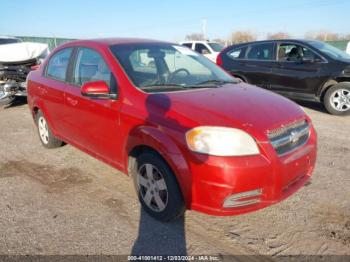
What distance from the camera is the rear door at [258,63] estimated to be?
333 inches

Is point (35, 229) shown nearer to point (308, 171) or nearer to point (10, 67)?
point (308, 171)

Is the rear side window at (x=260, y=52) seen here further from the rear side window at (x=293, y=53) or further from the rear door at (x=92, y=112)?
the rear door at (x=92, y=112)

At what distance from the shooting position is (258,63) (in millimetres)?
8641

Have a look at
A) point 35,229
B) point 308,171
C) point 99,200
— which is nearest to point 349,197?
point 308,171

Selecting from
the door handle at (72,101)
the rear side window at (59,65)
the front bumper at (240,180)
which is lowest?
the front bumper at (240,180)

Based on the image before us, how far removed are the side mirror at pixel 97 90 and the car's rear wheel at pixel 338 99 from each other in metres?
5.66

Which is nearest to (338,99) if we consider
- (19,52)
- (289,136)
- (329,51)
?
(329,51)

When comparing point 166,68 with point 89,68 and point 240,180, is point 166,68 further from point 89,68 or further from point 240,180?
point 240,180

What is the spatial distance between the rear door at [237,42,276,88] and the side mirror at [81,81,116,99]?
5.84 meters

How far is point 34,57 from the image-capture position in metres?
9.34

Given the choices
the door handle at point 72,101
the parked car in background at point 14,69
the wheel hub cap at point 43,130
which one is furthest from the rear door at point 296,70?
the parked car in background at point 14,69

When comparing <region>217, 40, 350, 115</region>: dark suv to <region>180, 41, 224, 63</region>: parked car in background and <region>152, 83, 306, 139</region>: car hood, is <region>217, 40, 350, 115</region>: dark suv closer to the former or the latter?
<region>152, 83, 306, 139</region>: car hood

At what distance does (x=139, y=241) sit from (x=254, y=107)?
62.1 inches

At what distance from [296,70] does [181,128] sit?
234 inches
